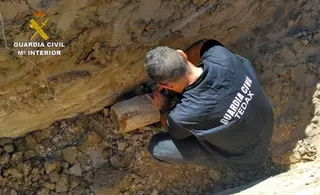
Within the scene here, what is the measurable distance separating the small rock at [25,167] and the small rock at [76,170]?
0.26 m

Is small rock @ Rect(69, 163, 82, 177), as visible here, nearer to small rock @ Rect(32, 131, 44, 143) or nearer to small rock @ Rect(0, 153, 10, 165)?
small rock @ Rect(32, 131, 44, 143)

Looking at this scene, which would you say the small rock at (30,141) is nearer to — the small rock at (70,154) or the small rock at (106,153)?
the small rock at (70,154)

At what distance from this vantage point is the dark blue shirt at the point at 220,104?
281 cm

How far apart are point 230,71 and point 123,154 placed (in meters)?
1.00

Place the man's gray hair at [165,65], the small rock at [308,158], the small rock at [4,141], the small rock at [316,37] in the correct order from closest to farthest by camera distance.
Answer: the man's gray hair at [165,65], the small rock at [4,141], the small rock at [308,158], the small rock at [316,37]

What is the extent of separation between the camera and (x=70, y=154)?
132 inches

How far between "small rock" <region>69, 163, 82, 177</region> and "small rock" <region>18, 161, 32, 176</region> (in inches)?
10.2

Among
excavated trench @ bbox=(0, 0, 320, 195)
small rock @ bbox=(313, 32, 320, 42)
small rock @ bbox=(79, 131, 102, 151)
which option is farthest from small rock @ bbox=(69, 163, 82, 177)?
small rock @ bbox=(313, 32, 320, 42)

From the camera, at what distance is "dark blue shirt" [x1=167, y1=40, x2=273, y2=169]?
281 cm

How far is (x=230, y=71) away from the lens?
2.83m

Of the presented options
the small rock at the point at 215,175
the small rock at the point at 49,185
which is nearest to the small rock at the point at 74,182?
the small rock at the point at 49,185

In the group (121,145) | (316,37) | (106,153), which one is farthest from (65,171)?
(316,37)

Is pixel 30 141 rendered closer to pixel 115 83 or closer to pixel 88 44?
pixel 115 83

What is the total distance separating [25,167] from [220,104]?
4.30 feet
